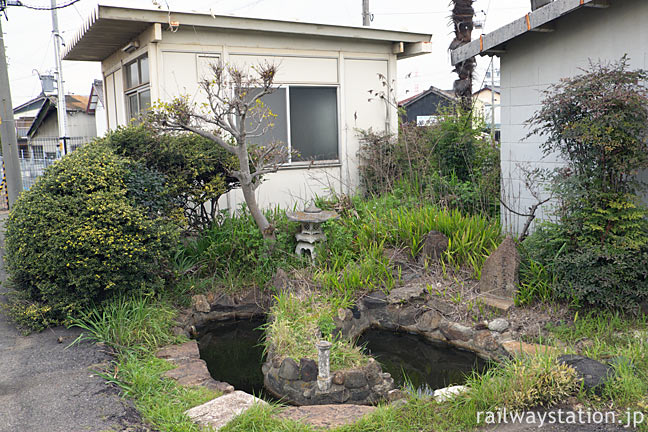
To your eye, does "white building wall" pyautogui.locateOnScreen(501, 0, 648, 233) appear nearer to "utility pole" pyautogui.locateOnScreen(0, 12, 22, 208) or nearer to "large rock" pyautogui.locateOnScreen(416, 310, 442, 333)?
"large rock" pyautogui.locateOnScreen(416, 310, 442, 333)

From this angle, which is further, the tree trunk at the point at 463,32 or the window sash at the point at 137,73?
the tree trunk at the point at 463,32

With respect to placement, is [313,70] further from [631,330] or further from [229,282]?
[631,330]

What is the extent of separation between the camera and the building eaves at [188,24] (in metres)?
7.42

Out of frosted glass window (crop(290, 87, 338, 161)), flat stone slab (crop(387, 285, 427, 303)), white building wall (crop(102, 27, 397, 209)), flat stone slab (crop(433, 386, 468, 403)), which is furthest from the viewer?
frosted glass window (crop(290, 87, 338, 161))

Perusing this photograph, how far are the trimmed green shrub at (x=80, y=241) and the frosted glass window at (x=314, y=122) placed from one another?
380 centimetres

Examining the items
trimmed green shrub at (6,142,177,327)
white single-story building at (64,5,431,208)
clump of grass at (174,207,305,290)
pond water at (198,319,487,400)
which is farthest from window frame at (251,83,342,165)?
trimmed green shrub at (6,142,177,327)

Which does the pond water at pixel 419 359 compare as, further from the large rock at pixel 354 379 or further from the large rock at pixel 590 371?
the large rock at pixel 590 371

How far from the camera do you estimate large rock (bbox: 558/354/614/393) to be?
372cm

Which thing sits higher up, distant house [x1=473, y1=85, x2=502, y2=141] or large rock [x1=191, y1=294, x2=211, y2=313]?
distant house [x1=473, y1=85, x2=502, y2=141]

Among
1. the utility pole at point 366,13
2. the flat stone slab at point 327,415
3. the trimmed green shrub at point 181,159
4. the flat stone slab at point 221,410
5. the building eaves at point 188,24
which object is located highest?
the utility pole at point 366,13

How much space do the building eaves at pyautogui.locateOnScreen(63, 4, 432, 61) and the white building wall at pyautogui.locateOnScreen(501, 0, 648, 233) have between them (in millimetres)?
2715

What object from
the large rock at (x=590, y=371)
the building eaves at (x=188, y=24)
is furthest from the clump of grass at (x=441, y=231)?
the building eaves at (x=188, y=24)

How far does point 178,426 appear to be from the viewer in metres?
3.61

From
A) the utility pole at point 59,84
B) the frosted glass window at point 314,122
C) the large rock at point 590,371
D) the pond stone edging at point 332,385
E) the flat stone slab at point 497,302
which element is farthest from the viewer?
the utility pole at point 59,84
